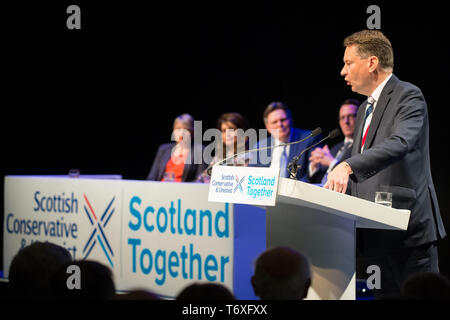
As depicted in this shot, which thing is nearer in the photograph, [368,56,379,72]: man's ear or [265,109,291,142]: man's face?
[368,56,379,72]: man's ear

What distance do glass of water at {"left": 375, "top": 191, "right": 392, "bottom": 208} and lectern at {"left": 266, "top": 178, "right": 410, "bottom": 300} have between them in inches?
4.4

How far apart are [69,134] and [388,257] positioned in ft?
18.7

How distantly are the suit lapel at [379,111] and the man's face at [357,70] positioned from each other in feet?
0.35

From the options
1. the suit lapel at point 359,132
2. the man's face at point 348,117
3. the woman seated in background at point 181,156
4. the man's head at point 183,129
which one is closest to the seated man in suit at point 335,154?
the man's face at point 348,117

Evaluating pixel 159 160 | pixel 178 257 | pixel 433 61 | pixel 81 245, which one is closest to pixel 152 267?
pixel 178 257

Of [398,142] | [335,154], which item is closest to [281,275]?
[398,142]

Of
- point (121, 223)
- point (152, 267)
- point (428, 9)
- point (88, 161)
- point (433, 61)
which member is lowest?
point (152, 267)

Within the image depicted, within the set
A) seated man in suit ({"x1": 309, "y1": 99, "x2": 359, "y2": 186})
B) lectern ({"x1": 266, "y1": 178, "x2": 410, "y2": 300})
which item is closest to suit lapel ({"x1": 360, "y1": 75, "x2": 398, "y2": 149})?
lectern ({"x1": 266, "y1": 178, "x2": 410, "y2": 300})

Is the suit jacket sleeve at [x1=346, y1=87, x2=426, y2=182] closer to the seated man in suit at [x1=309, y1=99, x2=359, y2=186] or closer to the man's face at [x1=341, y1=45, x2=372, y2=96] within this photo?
the man's face at [x1=341, y1=45, x2=372, y2=96]

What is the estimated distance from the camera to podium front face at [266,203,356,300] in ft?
9.04

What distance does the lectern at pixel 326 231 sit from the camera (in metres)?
2.53

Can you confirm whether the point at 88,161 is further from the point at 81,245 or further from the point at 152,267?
the point at 152,267

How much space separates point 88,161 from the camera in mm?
8078

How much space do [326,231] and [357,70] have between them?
0.83 m
